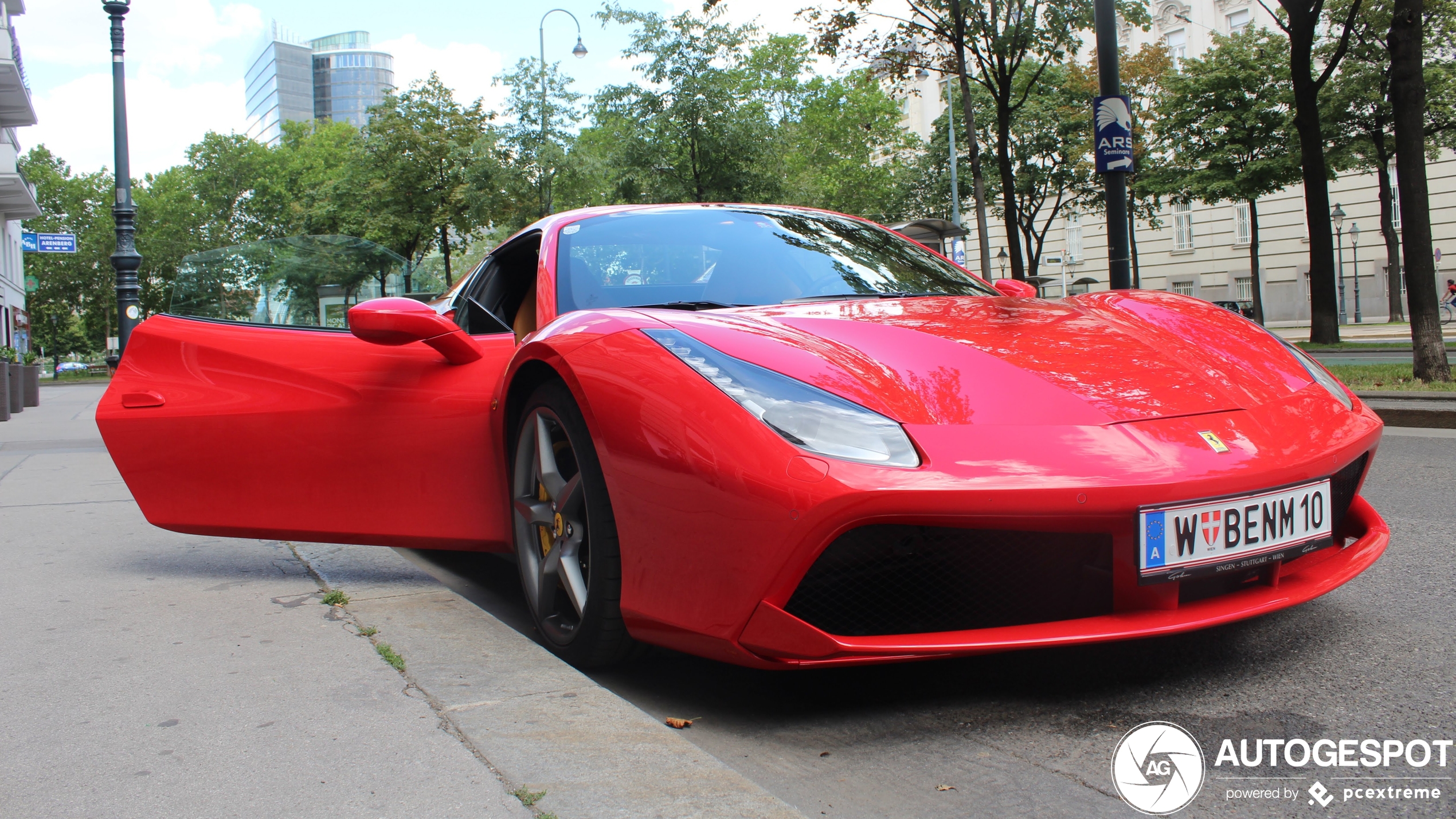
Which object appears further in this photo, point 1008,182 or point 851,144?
point 851,144

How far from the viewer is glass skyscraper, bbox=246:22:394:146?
160 metres

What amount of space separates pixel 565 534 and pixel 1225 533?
1.45 metres

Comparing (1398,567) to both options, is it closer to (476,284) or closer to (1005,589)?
(1005,589)

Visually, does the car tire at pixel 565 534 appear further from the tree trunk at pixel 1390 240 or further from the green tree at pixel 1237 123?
the tree trunk at pixel 1390 240

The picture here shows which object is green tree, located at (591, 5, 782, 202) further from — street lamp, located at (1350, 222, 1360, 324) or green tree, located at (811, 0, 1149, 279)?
street lamp, located at (1350, 222, 1360, 324)

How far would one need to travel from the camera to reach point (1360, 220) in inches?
1374

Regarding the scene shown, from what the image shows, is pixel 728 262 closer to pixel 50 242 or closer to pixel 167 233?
pixel 50 242

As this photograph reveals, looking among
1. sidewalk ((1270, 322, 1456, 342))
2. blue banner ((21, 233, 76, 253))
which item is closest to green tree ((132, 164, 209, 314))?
blue banner ((21, 233, 76, 253))

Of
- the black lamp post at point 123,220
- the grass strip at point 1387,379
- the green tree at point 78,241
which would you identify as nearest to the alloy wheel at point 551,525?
the grass strip at point 1387,379

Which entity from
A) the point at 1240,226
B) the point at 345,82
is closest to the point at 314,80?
the point at 345,82

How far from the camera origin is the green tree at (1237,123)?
90.4 ft

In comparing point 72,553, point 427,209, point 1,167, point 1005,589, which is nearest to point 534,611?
point 1005,589

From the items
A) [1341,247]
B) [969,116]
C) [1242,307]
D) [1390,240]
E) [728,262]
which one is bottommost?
[728,262]

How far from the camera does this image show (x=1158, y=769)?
1.89 m
